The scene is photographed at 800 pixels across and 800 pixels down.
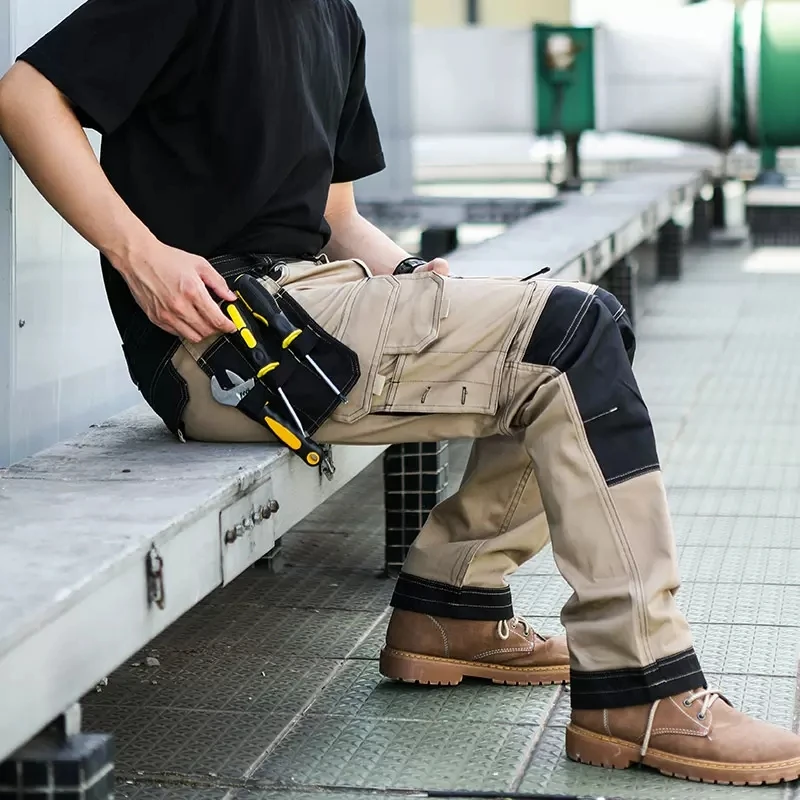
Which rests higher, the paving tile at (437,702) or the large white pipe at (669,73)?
the large white pipe at (669,73)

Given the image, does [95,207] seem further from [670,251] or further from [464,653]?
[670,251]

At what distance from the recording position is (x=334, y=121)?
2.84 metres

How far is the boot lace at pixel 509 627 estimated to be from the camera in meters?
2.90

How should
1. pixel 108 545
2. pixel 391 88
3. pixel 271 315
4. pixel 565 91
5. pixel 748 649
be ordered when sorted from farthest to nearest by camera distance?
pixel 565 91 → pixel 391 88 → pixel 748 649 → pixel 271 315 → pixel 108 545

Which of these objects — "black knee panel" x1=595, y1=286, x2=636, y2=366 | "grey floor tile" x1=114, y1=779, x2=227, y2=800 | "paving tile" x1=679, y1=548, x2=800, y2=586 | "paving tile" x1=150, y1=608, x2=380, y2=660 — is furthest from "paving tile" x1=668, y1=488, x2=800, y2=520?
"grey floor tile" x1=114, y1=779, x2=227, y2=800

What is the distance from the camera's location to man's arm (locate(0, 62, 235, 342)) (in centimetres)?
237

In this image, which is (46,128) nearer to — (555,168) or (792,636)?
(792,636)

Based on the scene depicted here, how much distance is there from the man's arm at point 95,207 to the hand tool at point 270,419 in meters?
0.10

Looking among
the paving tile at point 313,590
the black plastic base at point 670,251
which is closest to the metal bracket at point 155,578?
the paving tile at point 313,590

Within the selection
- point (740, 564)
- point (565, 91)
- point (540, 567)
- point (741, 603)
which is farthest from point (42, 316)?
point (565, 91)

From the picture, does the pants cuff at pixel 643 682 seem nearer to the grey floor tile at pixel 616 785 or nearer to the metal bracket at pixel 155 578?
the grey floor tile at pixel 616 785

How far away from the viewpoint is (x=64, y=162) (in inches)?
93.6

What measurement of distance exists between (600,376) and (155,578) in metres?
0.80

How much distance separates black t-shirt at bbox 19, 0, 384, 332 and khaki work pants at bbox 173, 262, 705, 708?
5.5 inches
